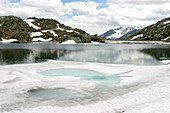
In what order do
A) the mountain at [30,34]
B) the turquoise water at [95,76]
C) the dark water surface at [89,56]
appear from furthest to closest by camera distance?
the mountain at [30,34], the dark water surface at [89,56], the turquoise water at [95,76]

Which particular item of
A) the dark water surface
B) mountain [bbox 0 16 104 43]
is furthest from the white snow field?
mountain [bbox 0 16 104 43]

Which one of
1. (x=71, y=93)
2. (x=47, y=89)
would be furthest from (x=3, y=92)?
(x=71, y=93)

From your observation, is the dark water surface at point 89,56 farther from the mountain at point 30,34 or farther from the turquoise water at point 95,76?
the mountain at point 30,34

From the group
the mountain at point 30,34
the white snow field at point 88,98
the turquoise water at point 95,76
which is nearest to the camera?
the white snow field at point 88,98

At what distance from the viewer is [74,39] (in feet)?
416

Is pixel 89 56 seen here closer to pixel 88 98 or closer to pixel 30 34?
pixel 88 98

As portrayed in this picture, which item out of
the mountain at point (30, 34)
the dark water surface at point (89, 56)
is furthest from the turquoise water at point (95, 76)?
the mountain at point (30, 34)

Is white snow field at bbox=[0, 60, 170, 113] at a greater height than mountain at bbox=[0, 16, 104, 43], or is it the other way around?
mountain at bbox=[0, 16, 104, 43]

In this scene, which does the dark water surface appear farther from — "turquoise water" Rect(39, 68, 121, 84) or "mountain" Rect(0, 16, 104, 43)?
"mountain" Rect(0, 16, 104, 43)

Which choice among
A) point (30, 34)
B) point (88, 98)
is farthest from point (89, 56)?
point (30, 34)

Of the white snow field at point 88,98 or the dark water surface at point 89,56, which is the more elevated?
the dark water surface at point 89,56

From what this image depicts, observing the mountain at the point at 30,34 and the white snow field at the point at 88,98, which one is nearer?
the white snow field at the point at 88,98

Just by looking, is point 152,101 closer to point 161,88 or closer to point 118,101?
point 118,101

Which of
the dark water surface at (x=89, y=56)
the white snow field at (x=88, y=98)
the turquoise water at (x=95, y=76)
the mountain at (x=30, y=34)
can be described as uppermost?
the mountain at (x=30, y=34)
